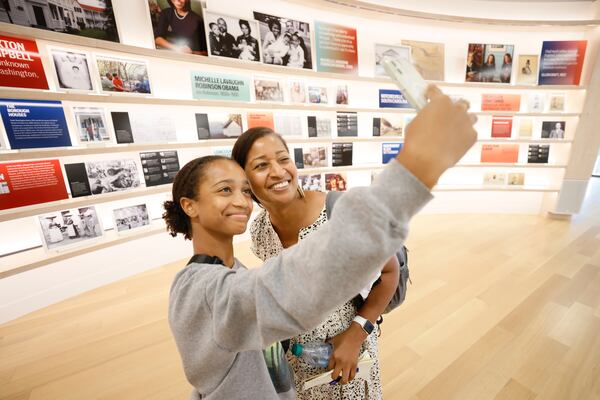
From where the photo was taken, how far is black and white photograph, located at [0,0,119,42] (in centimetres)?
182

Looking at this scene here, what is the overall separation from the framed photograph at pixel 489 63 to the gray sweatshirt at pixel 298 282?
14.7ft

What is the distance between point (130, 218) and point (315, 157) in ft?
7.10

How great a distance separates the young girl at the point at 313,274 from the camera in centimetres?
31

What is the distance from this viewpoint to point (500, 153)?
4.06 meters

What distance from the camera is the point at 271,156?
105 cm

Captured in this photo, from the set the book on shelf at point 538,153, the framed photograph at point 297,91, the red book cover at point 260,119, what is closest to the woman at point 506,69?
the book on shelf at point 538,153

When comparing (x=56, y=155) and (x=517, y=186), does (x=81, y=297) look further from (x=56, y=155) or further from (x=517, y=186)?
(x=517, y=186)

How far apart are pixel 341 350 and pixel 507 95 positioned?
15.4 feet

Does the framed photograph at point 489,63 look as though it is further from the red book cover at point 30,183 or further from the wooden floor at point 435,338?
the red book cover at point 30,183

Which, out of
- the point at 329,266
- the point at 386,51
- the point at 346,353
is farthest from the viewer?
the point at 386,51

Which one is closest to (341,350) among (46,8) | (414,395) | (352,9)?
(414,395)

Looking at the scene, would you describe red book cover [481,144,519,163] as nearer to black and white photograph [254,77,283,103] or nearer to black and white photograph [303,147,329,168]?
black and white photograph [303,147,329,168]

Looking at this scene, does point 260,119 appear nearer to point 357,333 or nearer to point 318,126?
point 318,126

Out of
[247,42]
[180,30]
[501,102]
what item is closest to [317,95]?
[247,42]
